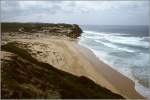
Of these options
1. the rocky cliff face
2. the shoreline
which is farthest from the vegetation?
the rocky cliff face

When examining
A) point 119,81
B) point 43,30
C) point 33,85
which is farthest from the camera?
point 43,30

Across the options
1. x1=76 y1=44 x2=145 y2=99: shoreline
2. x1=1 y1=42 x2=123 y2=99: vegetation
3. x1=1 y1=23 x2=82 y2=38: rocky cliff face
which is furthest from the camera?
x1=1 y1=23 x2=82 y2=38: rocky cliff face

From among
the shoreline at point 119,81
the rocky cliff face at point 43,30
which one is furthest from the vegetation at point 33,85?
the rocky cliff face at point 43,30

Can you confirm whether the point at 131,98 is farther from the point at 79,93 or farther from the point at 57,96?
the point at 57,96

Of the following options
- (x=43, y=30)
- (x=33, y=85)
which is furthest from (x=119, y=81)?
(x=43, y=30)

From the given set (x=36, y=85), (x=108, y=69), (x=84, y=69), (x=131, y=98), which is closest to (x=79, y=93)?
(x=36, y=85)

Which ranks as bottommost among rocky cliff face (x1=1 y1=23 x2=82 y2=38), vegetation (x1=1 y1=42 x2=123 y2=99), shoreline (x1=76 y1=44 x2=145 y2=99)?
shoreline (x1=76 y1=44 x2=145 y2=99)

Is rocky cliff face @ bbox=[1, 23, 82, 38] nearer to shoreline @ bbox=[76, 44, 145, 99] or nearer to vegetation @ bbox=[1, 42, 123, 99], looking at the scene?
shoreline @ bbox=[76, 44, 145, 99]

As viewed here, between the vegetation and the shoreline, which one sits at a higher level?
→ the vegetation

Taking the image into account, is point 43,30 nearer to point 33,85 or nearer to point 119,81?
point 119,81

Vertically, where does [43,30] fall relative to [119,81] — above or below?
above

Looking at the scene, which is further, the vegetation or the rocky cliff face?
the rocky cliff face
